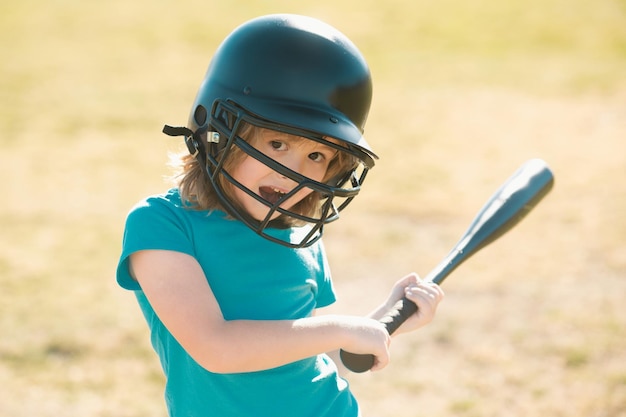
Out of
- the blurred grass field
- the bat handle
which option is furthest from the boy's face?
the blurred grass field

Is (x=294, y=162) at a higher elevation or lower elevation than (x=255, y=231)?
higher

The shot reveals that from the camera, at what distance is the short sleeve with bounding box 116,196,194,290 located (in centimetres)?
176

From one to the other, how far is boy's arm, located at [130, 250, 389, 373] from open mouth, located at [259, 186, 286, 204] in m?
0.24

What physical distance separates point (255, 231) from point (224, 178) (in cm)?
19

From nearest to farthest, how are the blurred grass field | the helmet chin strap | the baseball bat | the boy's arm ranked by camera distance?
the boy's arm < the helmet chin strap < the baseball bat < the blurred grass field

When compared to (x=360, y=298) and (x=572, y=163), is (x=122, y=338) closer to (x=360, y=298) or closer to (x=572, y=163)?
(x=360, y=298)

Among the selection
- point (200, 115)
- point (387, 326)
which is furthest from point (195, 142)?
point (387, 326)

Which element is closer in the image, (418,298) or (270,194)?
(270,194)

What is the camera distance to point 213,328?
5.70 ft

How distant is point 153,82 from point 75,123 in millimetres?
2114

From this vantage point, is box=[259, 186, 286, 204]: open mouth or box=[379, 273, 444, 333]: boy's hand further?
box=[379, 273, 444, 333]: boy's hand

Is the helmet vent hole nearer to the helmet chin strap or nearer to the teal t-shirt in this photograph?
the helmet chin strap

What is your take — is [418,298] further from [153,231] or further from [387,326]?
[153,231]

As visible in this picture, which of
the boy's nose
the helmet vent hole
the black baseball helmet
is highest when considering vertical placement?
the black baseball helmet
